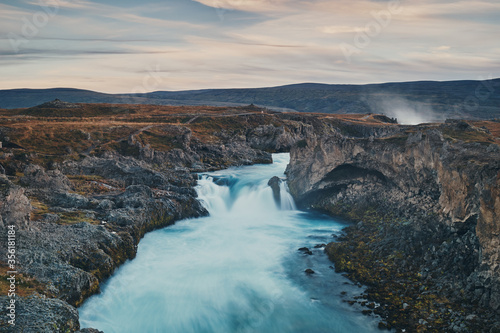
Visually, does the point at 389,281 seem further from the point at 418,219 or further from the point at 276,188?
the point at 276,188

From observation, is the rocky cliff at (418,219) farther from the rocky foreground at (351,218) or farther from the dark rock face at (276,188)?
the dark rock face at (276,188)

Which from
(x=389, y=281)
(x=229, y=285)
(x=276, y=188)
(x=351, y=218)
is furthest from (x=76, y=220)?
(x=351, y=218)

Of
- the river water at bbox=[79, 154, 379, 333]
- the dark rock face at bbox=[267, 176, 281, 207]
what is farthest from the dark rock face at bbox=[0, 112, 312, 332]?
the river water at bbox=[79, 154, 379, 333]

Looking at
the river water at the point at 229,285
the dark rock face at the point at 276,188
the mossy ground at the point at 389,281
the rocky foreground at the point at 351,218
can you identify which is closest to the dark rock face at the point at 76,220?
the rocky foreground at the point at 351,218

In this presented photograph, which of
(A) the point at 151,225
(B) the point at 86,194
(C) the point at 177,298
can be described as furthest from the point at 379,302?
(B) the point at 86,194

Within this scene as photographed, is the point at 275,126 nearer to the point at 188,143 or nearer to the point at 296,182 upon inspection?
the point at 188,143

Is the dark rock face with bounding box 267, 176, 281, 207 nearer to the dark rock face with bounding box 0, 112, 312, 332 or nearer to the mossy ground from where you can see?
the dark rock face with bounding box 0, 112, 312, 332
